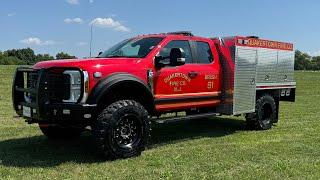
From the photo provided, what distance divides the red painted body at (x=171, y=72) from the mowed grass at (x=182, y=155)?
3.09 feet

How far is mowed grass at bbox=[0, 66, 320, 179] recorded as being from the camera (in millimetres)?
6492

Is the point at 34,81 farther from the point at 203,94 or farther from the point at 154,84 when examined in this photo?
the point at 203,94

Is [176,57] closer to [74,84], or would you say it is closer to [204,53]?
[204,53]

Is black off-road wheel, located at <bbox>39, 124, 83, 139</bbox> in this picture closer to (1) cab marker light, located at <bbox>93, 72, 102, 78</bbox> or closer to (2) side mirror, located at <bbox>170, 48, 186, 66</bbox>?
(1) cab marker light, located at <bbox>93, 72, 102, 78</bbox>

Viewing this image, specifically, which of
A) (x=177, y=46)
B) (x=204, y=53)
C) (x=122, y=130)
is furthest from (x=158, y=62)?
(x=204, y=53)

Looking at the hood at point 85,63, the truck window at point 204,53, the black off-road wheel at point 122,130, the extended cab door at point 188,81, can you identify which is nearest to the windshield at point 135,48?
the extended cab door at point 188,81

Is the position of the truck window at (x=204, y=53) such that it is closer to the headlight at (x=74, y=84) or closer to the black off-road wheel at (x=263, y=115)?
the black off-road wheel at (x=263, y=115)

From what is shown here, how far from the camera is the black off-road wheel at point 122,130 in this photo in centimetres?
720

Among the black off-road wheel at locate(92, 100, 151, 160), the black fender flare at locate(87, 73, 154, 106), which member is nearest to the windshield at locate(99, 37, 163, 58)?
the black fender flare at locate(87, 73, 154, 106)

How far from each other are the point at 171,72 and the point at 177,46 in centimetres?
75

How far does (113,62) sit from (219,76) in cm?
298

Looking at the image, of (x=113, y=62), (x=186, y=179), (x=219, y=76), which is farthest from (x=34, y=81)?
(x=219, y=76)

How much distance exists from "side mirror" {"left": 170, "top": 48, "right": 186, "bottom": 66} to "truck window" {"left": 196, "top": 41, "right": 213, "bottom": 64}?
113 cm

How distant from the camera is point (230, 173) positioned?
6.54 meters
